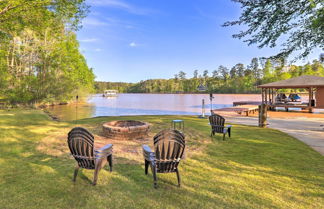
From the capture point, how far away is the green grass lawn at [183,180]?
9.07ft

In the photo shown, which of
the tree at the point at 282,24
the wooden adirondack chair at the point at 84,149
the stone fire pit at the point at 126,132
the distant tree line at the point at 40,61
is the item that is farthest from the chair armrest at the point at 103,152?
the distant tree line at the point at 40,61

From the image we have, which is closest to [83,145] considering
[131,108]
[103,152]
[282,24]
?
[103,152]

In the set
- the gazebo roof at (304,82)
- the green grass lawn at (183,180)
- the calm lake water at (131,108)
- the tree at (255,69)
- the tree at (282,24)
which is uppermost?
the tree at (255,69)

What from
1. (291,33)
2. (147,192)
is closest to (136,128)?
(147,192)

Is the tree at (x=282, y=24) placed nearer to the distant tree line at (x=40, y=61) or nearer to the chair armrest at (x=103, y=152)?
the chair armrest at (x=103, y=152)

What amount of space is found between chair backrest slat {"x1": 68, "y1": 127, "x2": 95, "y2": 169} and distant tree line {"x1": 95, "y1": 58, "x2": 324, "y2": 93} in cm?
4601

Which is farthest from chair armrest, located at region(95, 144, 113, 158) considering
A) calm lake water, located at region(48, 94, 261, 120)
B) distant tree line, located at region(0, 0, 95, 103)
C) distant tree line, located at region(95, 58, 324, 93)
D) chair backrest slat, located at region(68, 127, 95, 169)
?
distant tree line, located at region(95, 58, 324, 93)

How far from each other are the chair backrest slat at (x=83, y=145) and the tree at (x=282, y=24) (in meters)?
7.12

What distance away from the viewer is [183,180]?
347 cm

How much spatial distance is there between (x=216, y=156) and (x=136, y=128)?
3135 millimetres

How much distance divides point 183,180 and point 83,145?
2.12 m

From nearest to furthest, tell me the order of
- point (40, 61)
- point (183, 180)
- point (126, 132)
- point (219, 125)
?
point (183, 180)
point (126, 132)
point (219, 125)
point (40, 61)

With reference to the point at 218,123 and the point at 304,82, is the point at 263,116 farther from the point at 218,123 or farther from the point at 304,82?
the point at 304,82

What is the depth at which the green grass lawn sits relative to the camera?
2766mm
